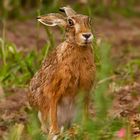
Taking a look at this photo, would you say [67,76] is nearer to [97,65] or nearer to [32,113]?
[32,113]

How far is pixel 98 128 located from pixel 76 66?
199 cm

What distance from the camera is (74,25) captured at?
700 cm

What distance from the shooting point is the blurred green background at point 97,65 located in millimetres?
5078

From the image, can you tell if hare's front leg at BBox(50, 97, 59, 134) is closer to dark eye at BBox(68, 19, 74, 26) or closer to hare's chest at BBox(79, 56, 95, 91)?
hare's chest at BBox(79, 56, 95, 91)

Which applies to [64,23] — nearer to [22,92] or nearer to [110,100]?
[22,92]

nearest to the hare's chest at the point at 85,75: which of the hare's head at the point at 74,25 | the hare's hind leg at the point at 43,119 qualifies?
the hare's head at the point at 74,25

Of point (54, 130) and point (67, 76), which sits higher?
point (67, 76)

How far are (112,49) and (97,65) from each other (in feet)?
11.5

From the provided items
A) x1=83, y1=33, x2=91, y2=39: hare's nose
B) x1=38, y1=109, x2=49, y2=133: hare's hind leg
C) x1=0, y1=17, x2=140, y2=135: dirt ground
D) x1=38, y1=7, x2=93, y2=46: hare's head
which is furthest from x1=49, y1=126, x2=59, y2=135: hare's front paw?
x1=83, y1=33, x2=91, y2=39: hare's nose

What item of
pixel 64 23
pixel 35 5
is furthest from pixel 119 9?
pixel 64 23

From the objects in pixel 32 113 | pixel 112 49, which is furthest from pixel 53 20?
pixel 112 49

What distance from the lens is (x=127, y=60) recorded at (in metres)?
10.9

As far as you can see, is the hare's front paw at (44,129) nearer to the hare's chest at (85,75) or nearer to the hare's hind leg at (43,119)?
the hare's hind leg at (43,119)

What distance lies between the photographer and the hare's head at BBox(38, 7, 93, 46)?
675 cm
